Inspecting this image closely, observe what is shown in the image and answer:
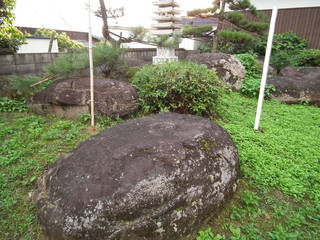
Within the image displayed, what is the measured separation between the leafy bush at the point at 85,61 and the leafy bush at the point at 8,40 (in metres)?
1.70

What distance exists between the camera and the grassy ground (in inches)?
82.0

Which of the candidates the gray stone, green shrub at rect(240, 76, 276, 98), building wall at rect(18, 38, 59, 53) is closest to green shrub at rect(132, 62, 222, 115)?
green shrub at rect(240, 76, 276, 98)

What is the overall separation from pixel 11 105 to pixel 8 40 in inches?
82.6

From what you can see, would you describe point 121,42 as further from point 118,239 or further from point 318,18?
point 318,18

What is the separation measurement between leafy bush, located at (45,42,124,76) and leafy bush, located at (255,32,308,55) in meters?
8.68

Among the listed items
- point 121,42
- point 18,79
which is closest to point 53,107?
point 18,79

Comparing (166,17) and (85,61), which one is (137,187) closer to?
(85,61)

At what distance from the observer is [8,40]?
590 cm

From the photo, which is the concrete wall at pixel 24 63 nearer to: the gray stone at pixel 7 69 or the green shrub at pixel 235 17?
the gray stone at pixel 7 69

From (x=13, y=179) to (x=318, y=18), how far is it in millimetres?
14895

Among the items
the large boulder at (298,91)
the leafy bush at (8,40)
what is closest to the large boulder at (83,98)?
the leafy bush at (8,40)

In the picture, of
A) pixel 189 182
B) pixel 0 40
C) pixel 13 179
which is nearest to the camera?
pixel 189 182

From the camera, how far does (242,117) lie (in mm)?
4734

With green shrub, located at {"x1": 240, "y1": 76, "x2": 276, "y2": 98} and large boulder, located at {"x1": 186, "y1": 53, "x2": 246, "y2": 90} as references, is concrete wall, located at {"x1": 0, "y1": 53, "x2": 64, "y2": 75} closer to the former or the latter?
large boulder, located at {"x1": 186, "y1": 53, "x2": 246, "y2": 90}
